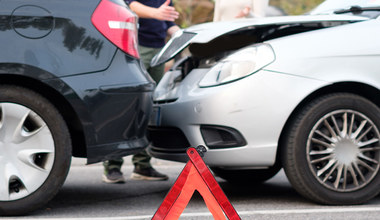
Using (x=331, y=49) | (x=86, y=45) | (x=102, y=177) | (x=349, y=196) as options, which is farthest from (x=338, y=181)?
(x=102, y=177)

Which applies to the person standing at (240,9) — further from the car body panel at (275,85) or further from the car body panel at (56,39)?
the car body panel at (56,39)

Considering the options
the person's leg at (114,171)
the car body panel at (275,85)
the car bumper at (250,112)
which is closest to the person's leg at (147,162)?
the person's leg at (114,171)

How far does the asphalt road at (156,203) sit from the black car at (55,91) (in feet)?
0.96

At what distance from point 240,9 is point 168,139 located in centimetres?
149

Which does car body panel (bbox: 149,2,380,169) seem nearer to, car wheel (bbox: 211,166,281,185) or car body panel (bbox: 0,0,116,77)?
car body panel (bbox: 0,0,116,77)

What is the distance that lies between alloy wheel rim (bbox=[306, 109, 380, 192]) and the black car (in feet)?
3.84

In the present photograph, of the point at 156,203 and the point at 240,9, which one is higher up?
the point at 240,9

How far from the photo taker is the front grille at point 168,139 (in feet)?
15.4

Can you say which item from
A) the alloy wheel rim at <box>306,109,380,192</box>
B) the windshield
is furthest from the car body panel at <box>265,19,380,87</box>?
the windshield

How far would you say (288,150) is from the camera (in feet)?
14.5

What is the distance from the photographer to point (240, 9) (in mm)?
5762

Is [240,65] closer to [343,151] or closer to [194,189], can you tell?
[343,151]

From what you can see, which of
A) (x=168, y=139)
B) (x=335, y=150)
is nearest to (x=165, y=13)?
(x=168, y=139)

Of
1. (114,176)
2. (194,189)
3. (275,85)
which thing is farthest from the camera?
(114,176)
